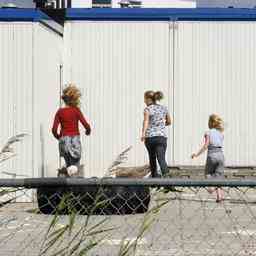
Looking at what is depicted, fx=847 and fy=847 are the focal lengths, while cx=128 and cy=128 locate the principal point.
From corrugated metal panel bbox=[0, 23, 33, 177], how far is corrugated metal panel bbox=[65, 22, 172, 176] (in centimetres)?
373

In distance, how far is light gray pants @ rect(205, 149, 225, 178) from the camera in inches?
519

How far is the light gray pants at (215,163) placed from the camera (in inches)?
519

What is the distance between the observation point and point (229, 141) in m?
17.2

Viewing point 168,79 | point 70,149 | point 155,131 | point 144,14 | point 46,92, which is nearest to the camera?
point 70,149

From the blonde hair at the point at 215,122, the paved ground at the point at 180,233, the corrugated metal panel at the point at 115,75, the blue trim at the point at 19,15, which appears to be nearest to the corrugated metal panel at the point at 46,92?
the blue trim at the point at 19,15

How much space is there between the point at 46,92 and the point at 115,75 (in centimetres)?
267

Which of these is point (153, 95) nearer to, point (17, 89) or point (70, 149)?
A: point (70, 149)

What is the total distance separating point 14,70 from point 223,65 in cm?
534

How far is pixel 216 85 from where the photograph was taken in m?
17.2

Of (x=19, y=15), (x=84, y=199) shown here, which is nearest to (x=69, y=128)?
(x=19, y=15)

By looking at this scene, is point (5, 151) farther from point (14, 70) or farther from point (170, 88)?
point (170, 88)

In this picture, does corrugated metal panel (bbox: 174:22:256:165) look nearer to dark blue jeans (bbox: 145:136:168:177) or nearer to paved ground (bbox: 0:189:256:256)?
dark blue jeans (bbox: 145:136:168:177)

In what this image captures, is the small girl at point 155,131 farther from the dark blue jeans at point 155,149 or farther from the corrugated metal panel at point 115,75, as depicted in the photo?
the corrugated metal panel at point 115,75

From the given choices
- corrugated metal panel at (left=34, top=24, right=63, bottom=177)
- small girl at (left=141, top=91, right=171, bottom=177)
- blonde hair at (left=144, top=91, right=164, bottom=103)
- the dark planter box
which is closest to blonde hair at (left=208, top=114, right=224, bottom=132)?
small girl at (left=141, top=91, right=171, bottom=177)
